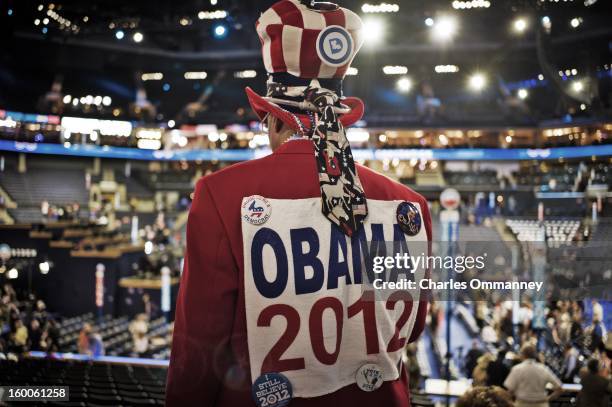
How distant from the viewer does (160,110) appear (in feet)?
95.2

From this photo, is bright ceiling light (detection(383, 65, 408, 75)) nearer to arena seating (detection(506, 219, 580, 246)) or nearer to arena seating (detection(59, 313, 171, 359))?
arena seating (detection(59, 313, 171, 359))

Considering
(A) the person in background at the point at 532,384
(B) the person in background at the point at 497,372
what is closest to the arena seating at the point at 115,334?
(B) the person in background at the point at 497,372

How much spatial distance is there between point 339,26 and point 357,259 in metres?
0.57

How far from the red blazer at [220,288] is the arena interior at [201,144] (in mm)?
3800

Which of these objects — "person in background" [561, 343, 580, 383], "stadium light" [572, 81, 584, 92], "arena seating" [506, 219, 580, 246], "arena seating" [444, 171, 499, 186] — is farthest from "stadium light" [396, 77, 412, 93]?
"person in background" [561, 343, 580, 383]

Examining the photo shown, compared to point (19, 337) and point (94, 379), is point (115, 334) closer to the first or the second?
point (19, 337)

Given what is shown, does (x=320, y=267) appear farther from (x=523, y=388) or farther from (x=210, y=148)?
(x=210, y=148)

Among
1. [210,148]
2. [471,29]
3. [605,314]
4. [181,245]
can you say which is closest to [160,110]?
[210,148]

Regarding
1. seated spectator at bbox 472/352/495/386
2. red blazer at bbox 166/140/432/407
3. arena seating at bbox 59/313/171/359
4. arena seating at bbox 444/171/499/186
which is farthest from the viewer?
arena seating at bbox 444/171/499/186

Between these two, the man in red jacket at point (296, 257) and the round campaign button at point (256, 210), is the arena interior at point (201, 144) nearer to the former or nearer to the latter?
the man in red jacket at point (296, 257)

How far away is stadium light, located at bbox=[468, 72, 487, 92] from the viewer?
2484 cm

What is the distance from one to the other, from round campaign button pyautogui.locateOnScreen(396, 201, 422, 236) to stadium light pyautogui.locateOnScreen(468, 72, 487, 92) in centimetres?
2523

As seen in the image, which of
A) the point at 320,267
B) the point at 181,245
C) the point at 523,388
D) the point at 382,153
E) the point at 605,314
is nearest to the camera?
the point at 320,267

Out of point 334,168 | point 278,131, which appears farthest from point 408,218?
point 278,131
